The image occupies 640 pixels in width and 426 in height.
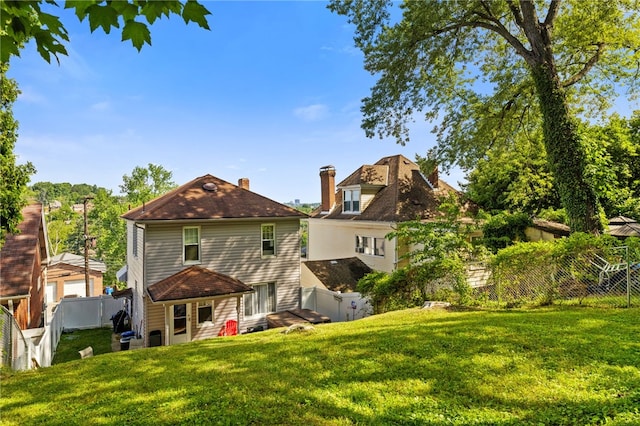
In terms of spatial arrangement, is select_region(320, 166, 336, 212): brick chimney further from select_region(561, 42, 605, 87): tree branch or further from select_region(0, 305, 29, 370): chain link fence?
select_region(0, 305, 29, 370): chain link fence

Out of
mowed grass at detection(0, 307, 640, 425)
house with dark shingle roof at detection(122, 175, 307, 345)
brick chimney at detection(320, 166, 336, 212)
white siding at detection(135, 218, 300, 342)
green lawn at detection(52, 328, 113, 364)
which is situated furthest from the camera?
brick chimney at detection(320, 166, 336, 212)

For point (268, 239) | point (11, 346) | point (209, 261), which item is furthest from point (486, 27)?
point (11, 346)

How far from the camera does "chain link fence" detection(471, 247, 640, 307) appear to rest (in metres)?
8.20

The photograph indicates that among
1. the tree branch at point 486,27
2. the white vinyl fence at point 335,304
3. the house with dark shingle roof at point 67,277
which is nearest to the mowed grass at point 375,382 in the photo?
the white vinyl fence at point 335,304

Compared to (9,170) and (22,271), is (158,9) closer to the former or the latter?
(9,170)

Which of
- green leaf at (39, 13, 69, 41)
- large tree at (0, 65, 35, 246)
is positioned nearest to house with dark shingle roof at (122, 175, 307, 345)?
large tree at (0, 65, 35, 246)

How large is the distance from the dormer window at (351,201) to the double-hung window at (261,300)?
337 inches

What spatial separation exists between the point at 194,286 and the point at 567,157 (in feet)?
51.4

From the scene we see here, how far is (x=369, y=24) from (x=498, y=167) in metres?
11.7

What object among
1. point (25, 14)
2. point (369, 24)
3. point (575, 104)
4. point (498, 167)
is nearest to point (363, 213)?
point (498, 167)

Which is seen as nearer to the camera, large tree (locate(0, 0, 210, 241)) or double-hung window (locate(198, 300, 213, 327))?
large tree (locate(0, 0, 210, 241))

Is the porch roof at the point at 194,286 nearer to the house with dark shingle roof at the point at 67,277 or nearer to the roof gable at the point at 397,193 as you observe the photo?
the roof gable at the point at 397,193

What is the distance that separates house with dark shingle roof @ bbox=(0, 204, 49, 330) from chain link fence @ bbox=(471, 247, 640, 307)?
44.1 feet

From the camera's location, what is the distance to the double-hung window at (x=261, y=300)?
16125 millimetres
